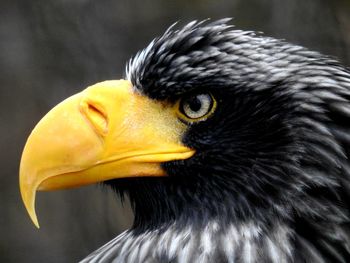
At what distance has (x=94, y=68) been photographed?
21.7 ft

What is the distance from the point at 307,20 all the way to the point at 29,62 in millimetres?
1957

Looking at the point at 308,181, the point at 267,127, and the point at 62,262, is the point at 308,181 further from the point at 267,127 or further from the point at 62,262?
the point at 62,262

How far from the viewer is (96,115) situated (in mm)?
3123

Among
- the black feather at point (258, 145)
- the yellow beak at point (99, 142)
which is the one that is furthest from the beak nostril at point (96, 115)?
the black feather at point (258, 145)

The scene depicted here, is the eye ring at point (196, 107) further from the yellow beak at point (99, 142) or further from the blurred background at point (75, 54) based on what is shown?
the blurred background at point (75, 54)

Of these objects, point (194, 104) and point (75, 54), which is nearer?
point (194, 104)

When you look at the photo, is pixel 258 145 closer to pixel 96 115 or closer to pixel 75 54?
pixel 96 115

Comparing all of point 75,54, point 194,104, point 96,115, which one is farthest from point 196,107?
point 75,54

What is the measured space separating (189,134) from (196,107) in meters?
0.09

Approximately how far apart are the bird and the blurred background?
329 centimetres

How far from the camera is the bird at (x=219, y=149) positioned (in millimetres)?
3061

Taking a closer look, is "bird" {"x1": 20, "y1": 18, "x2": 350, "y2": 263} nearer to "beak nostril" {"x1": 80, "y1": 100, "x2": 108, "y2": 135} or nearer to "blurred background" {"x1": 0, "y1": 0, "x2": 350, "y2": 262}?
"beak nostril" {"x1": 80, "y1": 100, "x2": 108, "y2": 135}

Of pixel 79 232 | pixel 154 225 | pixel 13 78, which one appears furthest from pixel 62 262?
pixel 154 225

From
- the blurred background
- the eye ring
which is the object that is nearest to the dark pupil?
the eye ring
